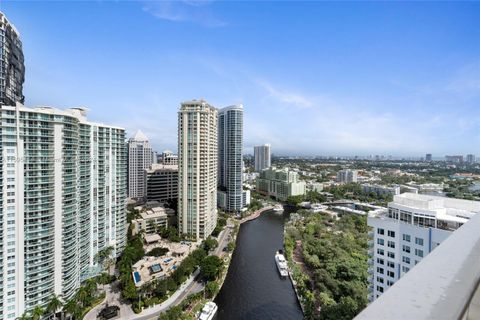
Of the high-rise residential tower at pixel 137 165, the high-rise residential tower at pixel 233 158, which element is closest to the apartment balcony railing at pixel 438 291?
the high-rise residential tower at pixel 233 158

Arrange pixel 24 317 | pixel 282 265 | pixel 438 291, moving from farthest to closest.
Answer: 1. pixel 282 265
2. pixel 24 317
3. pixel 438 291

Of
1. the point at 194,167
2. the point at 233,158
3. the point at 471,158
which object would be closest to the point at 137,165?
the point at 233,158

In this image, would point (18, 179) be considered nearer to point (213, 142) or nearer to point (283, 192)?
point (213, 142)

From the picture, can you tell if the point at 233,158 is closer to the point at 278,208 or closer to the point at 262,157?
the point at 278,208

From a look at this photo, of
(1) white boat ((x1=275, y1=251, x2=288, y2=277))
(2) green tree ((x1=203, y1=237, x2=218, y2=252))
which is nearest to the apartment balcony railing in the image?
(1) white boat ((x1=275, y1=251, x2=288, y2=277))

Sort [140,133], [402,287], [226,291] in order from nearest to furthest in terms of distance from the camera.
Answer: [402,287] → [226,291] → [140,133]

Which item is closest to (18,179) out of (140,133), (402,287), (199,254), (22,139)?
(22,139)

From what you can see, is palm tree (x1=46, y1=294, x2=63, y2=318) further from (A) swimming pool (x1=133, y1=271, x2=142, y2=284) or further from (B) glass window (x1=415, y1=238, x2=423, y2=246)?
(B) glass window (x1=415, y1=238, x2=423, y2=246)
